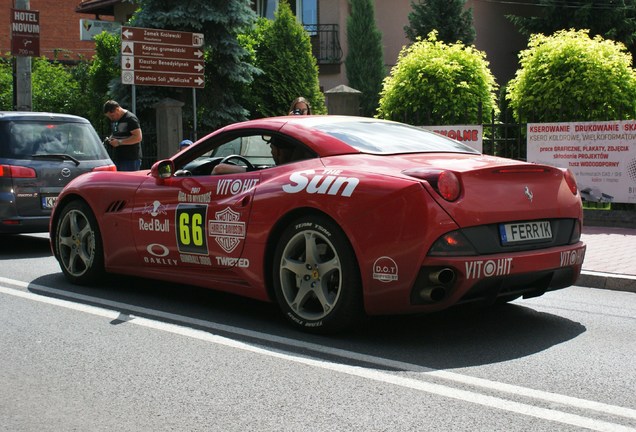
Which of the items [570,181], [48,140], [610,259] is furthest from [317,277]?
[48,140]

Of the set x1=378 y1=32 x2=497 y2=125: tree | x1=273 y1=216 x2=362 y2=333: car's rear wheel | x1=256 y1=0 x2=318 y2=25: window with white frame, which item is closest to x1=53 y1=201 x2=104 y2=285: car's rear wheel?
x1=273 y1=216 x2=362 y2=333: car's rear wheel

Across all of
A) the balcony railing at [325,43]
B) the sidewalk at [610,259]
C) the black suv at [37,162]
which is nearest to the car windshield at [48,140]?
the black suv at [37,162]

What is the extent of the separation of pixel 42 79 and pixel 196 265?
2213cm

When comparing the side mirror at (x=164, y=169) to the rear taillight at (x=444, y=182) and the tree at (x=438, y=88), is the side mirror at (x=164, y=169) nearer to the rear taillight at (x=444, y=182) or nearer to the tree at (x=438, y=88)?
the rear taillight at (x=444, y=182)

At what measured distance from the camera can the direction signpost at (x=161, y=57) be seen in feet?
54.0

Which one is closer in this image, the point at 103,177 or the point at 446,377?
the point at 446,377

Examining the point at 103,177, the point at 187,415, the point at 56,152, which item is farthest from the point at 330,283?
the point at 56,152

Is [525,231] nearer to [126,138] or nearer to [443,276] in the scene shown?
[443,276]

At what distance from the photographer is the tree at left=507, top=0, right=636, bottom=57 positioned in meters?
26.6

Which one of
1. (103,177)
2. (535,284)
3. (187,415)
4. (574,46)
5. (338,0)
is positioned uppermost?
(338,0)

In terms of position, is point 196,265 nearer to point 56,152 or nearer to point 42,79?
point 56,152

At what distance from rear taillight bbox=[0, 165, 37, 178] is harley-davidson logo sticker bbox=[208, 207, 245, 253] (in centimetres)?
467

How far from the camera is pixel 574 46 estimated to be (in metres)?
14.1

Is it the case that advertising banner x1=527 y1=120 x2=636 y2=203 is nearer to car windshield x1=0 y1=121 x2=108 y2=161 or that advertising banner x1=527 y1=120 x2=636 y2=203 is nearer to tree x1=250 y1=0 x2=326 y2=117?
car windshield x1=0 y1=121 x2=108 y2=161
